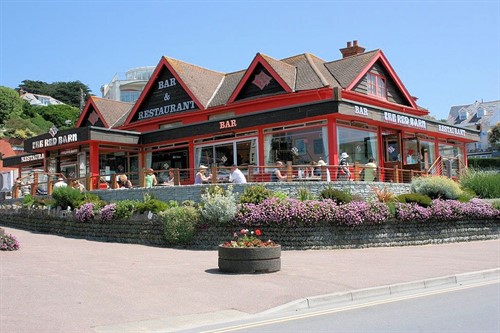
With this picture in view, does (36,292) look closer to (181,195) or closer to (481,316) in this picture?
(481,316)

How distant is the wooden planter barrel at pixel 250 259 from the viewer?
38.9 ft

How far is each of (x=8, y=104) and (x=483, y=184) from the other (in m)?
75.2

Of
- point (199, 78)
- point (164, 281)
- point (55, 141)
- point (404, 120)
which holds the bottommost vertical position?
point (164, 281)

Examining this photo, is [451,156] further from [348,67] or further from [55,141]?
[55,141]

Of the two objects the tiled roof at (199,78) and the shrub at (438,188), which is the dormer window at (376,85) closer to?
the shrub at (438,188)

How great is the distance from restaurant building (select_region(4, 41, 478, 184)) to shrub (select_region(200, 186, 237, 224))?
398cm

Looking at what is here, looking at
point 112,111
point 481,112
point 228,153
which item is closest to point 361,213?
point 228,153

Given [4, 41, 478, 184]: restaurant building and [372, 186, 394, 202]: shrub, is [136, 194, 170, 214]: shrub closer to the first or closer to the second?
[4, 41, 478, 184]: restaurant building

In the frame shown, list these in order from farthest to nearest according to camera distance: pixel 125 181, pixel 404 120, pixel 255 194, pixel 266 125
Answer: pixel 404 120 → pixel 266 125 → pixel 125 181 → pixel 255 194

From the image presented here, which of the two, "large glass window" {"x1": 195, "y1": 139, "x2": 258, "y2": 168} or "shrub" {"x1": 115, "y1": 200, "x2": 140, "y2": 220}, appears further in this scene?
"large glass window" {"x1": 195, "y1": 139, "x2": 258, "y2": 168}

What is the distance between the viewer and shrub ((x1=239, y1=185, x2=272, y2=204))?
1730 cm

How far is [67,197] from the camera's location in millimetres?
21328

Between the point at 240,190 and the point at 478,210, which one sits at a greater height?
the point at 240,190

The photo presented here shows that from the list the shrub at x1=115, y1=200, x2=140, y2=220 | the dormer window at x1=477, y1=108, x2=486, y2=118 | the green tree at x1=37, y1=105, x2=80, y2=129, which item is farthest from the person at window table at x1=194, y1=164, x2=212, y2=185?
the dormer window at x1=477, y1=108, x2=486, y2=118
